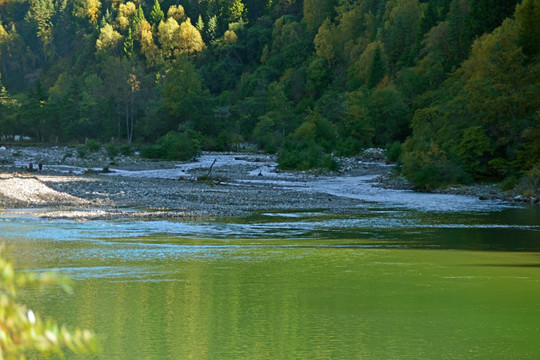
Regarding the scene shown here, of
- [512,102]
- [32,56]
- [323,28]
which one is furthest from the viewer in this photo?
[32,56]

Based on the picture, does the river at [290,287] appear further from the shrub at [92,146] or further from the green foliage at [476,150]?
the shrub at [92,146]

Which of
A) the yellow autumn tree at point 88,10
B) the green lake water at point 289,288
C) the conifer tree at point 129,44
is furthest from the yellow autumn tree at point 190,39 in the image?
the green lake water at point 289,288

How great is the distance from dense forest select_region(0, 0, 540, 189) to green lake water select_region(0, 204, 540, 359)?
19607 mm

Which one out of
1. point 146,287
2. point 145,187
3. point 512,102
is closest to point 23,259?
point 146,287

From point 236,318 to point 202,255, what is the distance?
5753mm

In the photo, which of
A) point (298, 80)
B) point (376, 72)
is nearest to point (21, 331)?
point (376, 72)

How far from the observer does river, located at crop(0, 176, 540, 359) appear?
30.0 ft

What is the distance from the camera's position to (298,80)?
346 feet

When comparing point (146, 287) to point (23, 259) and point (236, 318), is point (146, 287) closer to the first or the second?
point (236, 318)

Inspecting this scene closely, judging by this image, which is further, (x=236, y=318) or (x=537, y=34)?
(x=537, y=34)

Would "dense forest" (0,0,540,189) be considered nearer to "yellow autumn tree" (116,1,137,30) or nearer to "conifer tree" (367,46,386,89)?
"conifer tree" (367,46,386,89)

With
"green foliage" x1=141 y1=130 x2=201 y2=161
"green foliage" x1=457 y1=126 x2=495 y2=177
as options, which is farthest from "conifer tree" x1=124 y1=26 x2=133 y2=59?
"green foliage" x1=457 y1=126 x2=495 y2=177

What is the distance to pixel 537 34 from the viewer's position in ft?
151

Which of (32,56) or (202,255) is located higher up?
(32,56)
